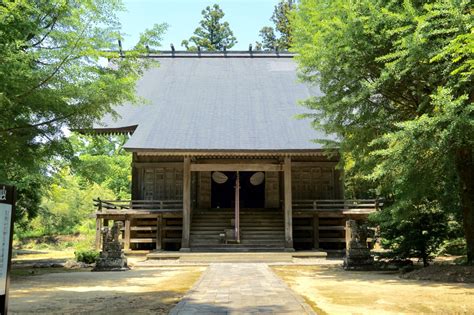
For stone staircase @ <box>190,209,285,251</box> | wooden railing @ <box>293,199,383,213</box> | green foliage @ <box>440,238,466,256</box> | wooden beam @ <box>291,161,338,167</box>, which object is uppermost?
wooden beam @ <box>291,161,338,167</box>

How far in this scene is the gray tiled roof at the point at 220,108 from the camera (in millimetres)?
16109

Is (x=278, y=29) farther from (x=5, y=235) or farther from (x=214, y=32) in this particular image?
(x=5, y=235)

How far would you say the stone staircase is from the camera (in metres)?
15.9

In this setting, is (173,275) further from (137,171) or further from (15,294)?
(137,171)

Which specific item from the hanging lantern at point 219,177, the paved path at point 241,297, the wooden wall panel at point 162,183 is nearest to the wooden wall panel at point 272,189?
the hanging lantern at point 219,177

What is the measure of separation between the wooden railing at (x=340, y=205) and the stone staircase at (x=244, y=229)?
1.01 meters

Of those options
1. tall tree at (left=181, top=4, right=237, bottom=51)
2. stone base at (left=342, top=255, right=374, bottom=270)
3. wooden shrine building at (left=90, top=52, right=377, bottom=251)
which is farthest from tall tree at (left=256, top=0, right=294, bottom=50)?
stone base at (left=342, top=255, right=374, bottom=270)

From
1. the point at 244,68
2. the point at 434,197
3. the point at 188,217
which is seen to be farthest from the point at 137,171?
the point at 434,197

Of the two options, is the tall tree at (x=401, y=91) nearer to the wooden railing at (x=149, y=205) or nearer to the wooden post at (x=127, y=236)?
the wooden railing at (x=149, y=205)

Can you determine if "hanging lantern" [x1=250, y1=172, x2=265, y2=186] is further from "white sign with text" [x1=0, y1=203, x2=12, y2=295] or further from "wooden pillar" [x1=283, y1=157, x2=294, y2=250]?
"white sign with text" [x1=0, y1=203, x2=12, y2=295]

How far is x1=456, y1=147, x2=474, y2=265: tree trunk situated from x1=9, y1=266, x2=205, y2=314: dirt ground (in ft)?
20.8

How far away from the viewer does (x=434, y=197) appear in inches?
424

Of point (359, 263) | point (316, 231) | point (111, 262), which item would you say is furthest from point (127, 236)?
point (359, 263)

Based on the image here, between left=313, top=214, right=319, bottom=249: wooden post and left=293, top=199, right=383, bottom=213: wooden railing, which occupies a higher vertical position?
left=293, top=199, right=383, bottom=213: wooden railing
